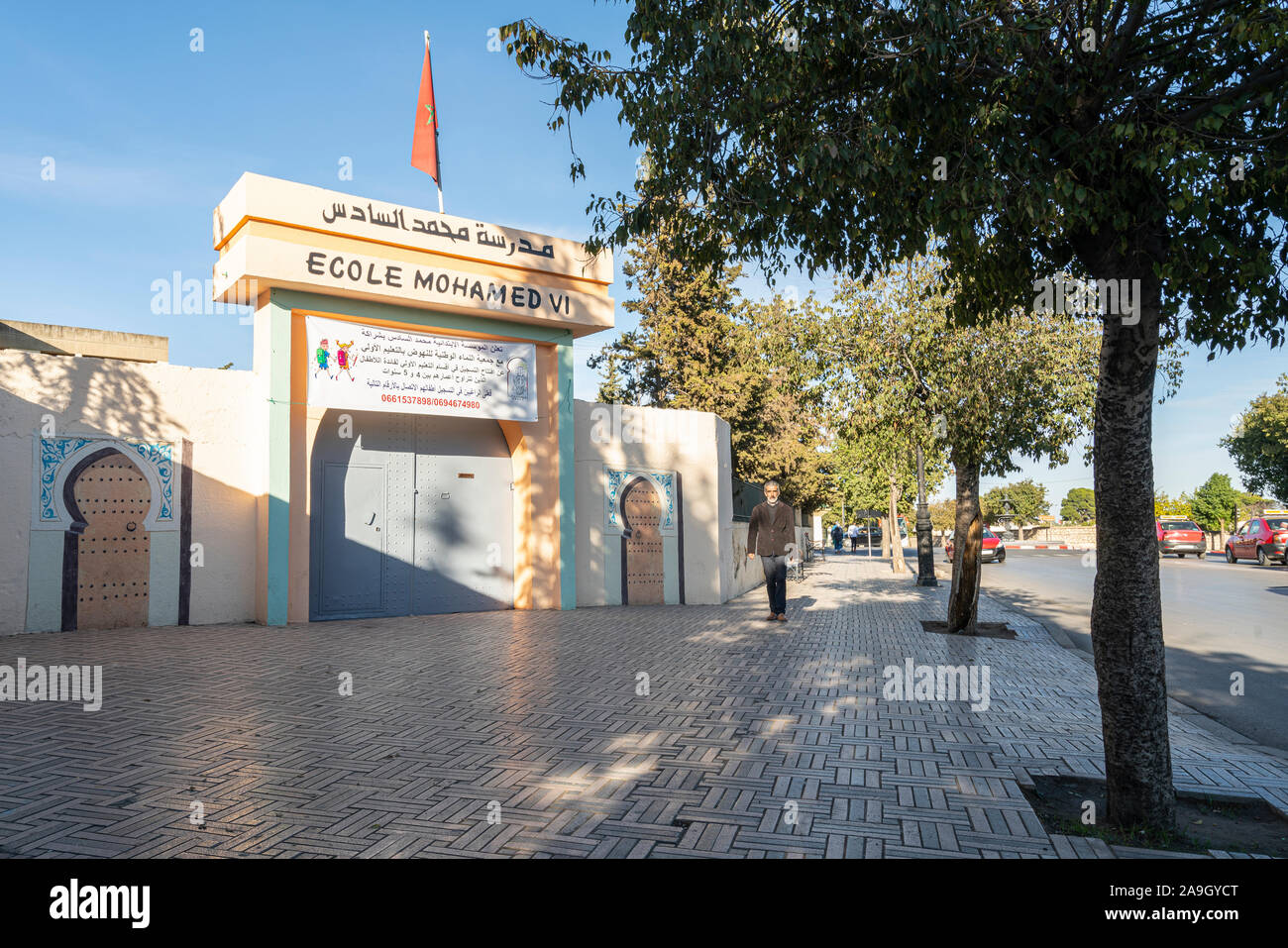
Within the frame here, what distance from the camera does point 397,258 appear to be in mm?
11938

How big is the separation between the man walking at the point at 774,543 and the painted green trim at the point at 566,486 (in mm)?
3175

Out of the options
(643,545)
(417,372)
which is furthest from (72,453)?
(643,545)

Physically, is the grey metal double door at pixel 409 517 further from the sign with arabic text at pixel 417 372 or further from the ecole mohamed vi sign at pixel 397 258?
the ecole mohamed vi sign at pixel 397 258

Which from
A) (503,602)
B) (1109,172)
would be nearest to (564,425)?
(503,602)

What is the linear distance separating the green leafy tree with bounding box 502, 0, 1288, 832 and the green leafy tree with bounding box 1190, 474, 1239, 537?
70764mm

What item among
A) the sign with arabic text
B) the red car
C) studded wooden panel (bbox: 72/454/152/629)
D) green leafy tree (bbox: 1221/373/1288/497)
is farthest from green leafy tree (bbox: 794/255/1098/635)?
green leafy tree (bbox: 1221/373/1288/497)

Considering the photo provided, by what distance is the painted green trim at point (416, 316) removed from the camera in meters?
11.4

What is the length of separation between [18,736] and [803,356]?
479 inches

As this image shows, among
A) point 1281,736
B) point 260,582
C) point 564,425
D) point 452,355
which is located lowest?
point 1281,736

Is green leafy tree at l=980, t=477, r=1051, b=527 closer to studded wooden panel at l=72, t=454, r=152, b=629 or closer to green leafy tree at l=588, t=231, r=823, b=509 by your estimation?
green leafy tree at l=588, t=231, r=823, b=509

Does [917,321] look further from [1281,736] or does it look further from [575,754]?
[575,754]

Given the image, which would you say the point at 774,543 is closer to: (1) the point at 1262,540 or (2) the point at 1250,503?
(1) the point at 1262,540

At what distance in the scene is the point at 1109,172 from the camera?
427 cm

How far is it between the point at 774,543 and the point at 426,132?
8.95m
